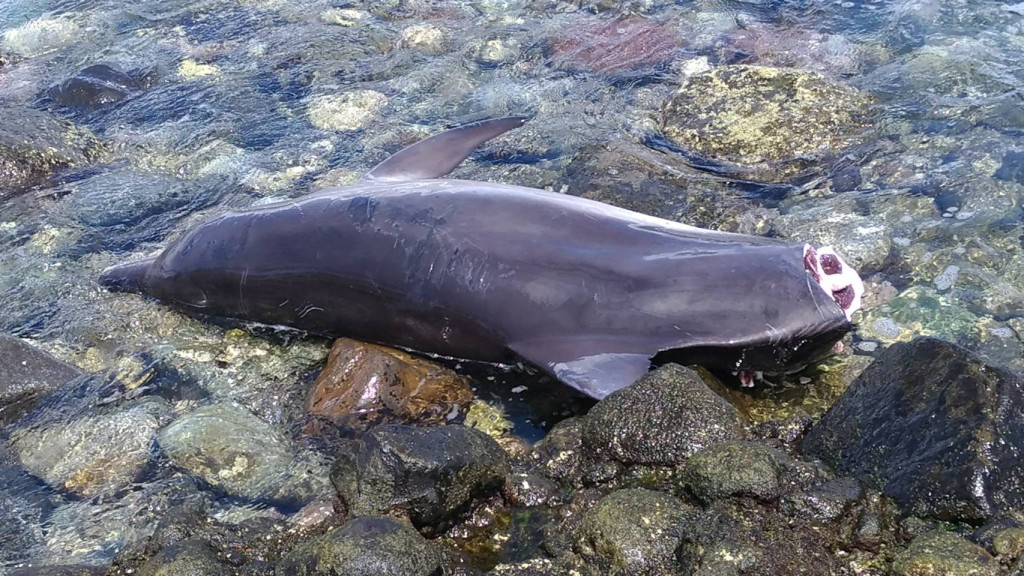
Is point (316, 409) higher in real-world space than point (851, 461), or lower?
lower

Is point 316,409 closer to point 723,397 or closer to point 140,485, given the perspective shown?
point 140,485

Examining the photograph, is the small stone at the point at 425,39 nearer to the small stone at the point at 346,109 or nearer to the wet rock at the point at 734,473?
the small stone at the point at 346,109

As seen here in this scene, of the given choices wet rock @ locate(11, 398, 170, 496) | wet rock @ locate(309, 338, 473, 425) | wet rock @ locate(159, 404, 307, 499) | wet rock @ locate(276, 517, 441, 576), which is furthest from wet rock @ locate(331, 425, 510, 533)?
wet rock @ locate(11, 398, 170, 496)

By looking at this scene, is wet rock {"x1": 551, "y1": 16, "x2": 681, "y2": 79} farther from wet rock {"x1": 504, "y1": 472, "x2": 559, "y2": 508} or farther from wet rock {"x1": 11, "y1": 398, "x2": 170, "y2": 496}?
wet rock {"x1": 504, "y1": 472, "x2": 559, "y2": 508}

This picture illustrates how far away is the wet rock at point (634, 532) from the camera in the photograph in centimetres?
351

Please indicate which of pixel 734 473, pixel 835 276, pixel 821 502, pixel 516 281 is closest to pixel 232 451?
pixel 516 281

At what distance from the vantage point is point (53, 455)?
520 cm

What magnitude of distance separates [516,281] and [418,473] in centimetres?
158

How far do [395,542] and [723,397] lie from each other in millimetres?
1862

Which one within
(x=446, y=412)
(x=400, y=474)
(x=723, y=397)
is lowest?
(x=446, y=412)

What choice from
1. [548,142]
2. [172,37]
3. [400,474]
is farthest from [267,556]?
[172,37]

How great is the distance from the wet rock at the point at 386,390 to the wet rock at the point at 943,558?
2605 millimetres

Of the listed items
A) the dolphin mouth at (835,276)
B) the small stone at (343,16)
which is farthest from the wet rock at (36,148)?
the dolphin mouth at (835,276)

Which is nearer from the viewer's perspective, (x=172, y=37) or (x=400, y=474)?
(x=400, y=474)
